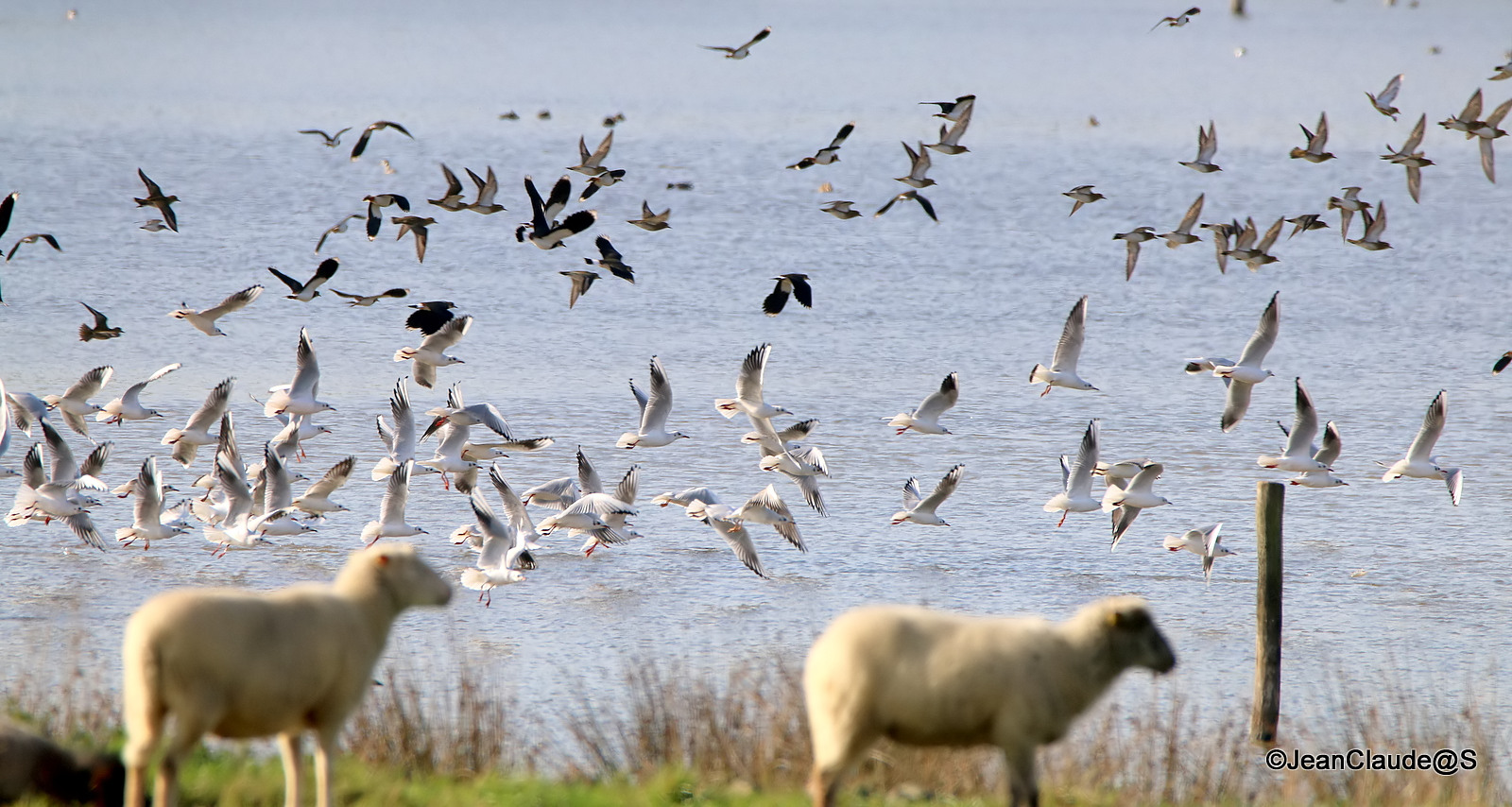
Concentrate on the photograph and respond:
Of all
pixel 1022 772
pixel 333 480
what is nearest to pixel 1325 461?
pixel 333 480

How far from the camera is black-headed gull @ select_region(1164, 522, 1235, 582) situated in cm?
1391

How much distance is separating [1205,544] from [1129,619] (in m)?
8.37

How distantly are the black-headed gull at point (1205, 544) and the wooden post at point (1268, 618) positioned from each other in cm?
302

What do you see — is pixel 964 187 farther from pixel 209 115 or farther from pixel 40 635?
pixel 40 635

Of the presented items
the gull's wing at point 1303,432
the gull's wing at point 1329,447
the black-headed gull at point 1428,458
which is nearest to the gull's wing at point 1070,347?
the gull's wing at point 1303,432

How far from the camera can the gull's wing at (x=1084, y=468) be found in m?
14.2

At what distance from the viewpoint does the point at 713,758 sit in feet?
28.7

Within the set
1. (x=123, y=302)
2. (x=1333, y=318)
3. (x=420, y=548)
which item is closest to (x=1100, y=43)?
(x=1333, y=318)

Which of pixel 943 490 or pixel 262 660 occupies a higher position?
pixel 262 660

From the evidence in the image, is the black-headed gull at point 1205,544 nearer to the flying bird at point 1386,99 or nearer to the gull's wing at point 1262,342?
the gull's wing at point 1262,342

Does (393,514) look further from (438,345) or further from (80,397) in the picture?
(80,397)

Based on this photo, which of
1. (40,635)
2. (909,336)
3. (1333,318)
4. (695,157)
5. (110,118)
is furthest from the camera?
(110,118)

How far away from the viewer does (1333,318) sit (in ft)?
93.9

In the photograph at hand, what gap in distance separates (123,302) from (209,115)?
27.8 meters
